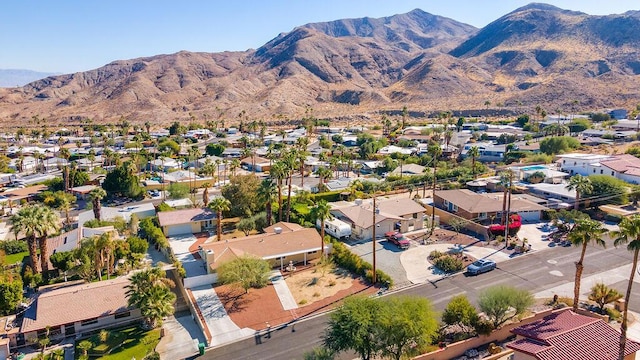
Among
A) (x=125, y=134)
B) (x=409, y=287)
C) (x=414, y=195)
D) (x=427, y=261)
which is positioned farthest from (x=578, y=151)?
(x=125, y=134)

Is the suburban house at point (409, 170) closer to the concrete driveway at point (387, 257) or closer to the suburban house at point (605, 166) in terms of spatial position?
the suburban house at point (605, 166)

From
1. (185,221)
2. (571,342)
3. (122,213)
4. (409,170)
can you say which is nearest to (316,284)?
(571,342)

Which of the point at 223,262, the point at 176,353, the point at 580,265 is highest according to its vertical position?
the point at 580,265

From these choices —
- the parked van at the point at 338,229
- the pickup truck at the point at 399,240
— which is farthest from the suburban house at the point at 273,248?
the pickup truck at the point at 399,240

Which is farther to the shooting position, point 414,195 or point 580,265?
point 414,195

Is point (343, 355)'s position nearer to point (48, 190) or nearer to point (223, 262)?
point (223, 262)

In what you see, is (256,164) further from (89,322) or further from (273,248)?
(89,322)
